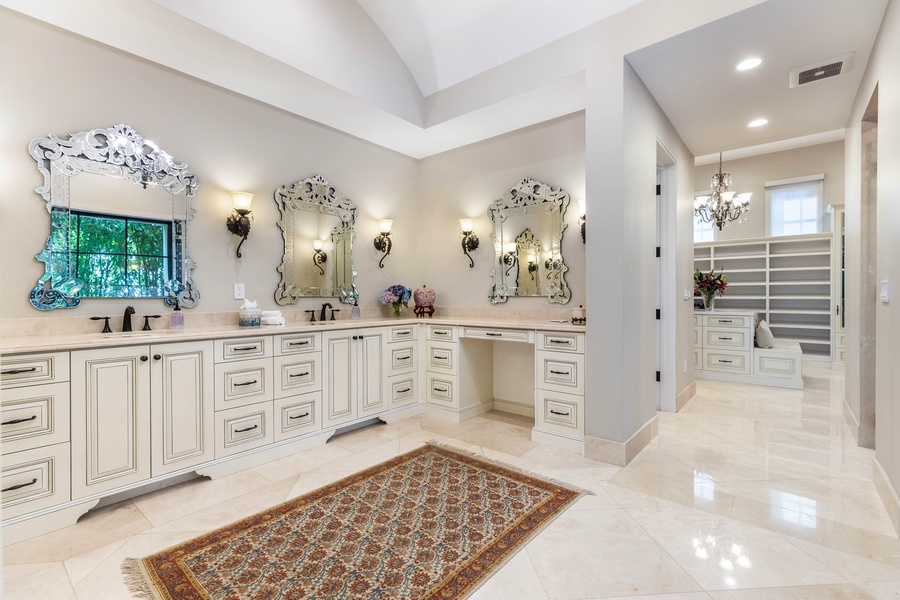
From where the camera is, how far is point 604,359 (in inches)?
120

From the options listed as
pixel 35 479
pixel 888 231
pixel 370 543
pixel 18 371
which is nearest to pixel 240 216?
pixel 18 371

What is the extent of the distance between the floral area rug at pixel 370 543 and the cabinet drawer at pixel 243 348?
993 millimetres

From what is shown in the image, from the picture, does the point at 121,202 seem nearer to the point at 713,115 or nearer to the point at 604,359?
the point at 604,359

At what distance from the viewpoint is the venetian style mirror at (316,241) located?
3.83 meters

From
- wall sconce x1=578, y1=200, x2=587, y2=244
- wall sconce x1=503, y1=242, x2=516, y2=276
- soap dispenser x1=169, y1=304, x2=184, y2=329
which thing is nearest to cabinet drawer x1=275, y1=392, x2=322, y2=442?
soap dispenser x1=169, y1=304, x2=184, y2=329

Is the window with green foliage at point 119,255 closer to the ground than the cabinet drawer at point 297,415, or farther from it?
farther from it

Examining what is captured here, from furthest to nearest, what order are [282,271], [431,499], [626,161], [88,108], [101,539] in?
[282,271]
[626,161]
[88,108]
[431,499]
[101,539]

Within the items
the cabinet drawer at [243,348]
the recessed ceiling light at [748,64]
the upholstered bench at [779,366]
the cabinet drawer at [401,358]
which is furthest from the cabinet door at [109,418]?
the upholstered bench at [779,366]

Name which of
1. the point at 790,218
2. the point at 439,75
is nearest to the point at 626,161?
the point at 439,75

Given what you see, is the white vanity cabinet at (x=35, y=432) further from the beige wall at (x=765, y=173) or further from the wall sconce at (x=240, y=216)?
the beige wall at (x=765, y=173)

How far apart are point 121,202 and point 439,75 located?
2632 millimetres

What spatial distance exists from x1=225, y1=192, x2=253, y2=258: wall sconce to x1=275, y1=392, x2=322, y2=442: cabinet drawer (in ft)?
4.33

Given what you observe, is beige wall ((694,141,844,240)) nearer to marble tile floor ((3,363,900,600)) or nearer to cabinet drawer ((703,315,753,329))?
cabinet drawer ((703,315,753,329))

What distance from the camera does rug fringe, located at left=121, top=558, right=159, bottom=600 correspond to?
1810mm
